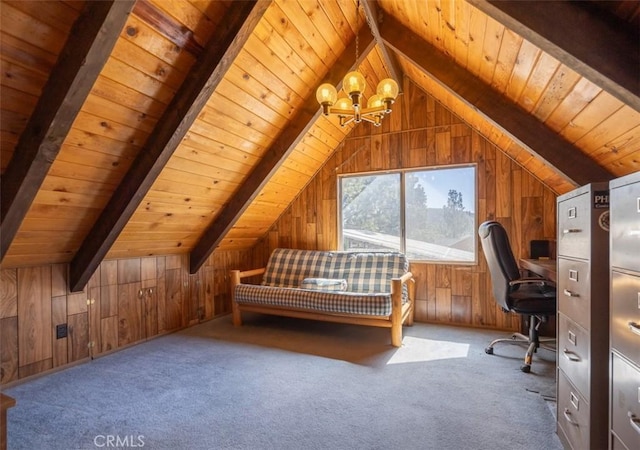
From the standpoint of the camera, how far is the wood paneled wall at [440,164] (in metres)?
3.44

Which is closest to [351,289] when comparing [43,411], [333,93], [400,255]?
[400,255]

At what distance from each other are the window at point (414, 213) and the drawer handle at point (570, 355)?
210 centimetres

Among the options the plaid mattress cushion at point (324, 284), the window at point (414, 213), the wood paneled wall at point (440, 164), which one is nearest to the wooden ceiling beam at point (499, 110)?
the wood paneled wall at point (440, 164)

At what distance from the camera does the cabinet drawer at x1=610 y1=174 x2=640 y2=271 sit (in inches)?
41.3

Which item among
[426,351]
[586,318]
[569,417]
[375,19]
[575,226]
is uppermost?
[375,19]

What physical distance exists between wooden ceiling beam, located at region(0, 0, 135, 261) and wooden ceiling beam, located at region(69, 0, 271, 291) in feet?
1.89

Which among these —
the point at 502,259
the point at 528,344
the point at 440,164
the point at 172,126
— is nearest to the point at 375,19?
the point at 172,126

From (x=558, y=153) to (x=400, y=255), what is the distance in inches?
75.2

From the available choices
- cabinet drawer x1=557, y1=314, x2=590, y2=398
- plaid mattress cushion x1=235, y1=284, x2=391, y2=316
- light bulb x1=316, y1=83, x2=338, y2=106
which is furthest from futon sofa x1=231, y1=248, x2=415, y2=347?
light bulb x1=316, y1=83, x2=338, y2=106

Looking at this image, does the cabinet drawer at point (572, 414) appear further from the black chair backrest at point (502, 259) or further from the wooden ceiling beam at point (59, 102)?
the wooden ceiling beam at point (59, 102)

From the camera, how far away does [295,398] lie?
212 cm

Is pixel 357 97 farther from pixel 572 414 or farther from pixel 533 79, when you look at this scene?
pixel 572 414

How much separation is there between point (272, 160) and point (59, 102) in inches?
73.4

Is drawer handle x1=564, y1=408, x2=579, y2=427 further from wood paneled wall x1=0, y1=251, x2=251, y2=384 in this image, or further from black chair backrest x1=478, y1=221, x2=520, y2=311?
wood paneled wall x1=0, y1=251, x2=251, y2=384
